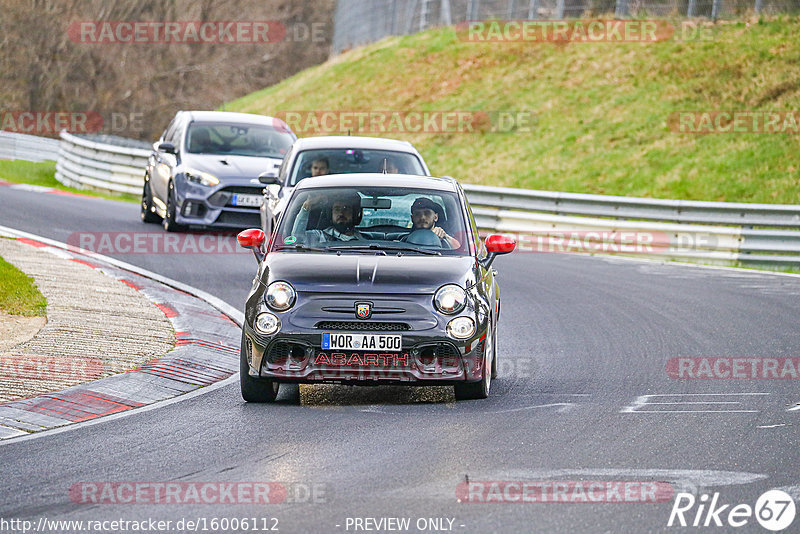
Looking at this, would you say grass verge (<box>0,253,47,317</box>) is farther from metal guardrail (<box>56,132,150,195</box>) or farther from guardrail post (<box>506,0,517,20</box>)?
guardrail post (<box>506,0,517,20</box>)

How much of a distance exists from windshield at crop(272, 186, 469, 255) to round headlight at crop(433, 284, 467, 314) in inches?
26.2

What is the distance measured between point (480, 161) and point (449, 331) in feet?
84.2

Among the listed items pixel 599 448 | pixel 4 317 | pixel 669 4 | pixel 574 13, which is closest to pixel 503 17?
pixel 574 13

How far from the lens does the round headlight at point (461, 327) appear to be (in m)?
8.76

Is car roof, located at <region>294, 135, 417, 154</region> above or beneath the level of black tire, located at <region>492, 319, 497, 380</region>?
above

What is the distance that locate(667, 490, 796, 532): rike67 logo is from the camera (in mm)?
5969

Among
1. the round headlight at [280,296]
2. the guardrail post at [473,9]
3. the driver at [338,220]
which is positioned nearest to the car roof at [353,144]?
the driver at [338,220]

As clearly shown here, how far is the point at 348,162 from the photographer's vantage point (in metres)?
15.7

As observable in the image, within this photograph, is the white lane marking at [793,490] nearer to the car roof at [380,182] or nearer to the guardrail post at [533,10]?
the car roof at [380,182]

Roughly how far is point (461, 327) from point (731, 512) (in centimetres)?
→ 299

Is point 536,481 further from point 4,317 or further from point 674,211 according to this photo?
point 674,211

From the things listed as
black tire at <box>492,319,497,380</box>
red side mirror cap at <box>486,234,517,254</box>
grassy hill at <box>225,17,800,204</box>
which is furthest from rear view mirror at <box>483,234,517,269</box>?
grassy hill at <box>225,17,800,204</box>

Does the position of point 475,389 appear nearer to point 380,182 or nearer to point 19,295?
point 380,182

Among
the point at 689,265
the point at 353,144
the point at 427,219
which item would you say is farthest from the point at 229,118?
the point at 427,219
